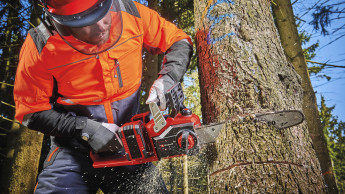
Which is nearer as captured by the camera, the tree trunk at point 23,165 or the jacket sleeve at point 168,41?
the jacket sleeve at point 168,41

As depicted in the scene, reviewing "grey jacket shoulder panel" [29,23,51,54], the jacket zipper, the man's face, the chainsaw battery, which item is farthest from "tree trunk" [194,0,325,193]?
"grey jacket shoulder panel" [29,23,51,54]

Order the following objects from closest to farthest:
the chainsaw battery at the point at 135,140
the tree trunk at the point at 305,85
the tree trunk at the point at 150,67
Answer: the chainsaw battery at the point at 135,140
the tree trunk at the point at 305,85
the tree trunk at the point at 150,67

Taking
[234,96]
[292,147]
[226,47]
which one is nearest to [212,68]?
[226,47]

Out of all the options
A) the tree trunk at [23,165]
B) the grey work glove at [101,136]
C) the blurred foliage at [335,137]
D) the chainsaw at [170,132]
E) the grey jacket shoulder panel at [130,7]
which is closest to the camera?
the chainsaw at [170,132]

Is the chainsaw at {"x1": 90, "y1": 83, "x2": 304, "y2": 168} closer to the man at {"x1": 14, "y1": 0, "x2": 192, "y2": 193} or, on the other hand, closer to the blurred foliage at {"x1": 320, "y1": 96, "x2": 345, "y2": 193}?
the man at {"x1": 14, "y1": 0, "x2": 192, "y2": 193}

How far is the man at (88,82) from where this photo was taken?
1.75m

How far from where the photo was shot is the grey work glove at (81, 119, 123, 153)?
1842 mm

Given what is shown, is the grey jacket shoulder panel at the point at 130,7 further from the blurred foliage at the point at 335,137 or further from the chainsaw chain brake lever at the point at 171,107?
the blurred foliage at the point at 335,137

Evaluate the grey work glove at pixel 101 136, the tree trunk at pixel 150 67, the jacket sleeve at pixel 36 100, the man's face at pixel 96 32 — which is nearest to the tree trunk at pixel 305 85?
the tree trunk at pixel 150 67

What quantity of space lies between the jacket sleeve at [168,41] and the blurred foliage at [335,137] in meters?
26.1

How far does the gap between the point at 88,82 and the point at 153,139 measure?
0.84 meters

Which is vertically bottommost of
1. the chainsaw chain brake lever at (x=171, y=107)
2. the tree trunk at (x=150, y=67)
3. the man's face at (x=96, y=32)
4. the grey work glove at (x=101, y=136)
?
the grey work glove at (x=101, y=136)

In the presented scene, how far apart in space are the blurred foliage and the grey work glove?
1046 inches

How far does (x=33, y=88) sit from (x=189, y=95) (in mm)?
8741
